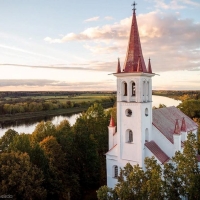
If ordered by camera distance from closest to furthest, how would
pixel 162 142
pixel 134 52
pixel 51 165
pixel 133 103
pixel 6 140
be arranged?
pixel 133 103 < pixel 134 52 < pixel 51 165 < pixel 162 142 < pixel 6 140

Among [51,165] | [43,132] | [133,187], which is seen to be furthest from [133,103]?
[43,132]

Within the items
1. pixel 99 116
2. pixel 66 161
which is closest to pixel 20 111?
pixel 99 116

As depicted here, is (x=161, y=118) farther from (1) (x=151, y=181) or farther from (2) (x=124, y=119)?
(1) (x=151, y=181)

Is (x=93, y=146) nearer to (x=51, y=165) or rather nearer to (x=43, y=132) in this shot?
(x=51, y=165)

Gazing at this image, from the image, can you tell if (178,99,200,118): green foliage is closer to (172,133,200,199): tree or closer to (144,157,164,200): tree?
(172,133,200,199): tree

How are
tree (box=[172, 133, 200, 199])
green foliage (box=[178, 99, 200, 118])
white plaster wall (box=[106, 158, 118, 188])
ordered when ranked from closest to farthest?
tree (box=[172, 133, 200, 199])
white plaster wall (box=[106, 158, 118, 188])
green foliage (box=[178, 99, 200, 118])

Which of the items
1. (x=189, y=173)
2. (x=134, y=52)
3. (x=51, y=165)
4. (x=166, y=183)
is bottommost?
(x=51, y=165)

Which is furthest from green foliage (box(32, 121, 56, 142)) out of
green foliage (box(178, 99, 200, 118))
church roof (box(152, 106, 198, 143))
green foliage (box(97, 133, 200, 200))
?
green foliage (box(178, 99, 200, 118))

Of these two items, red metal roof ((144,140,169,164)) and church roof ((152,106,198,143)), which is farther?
church roof ((152,106,198,143))
